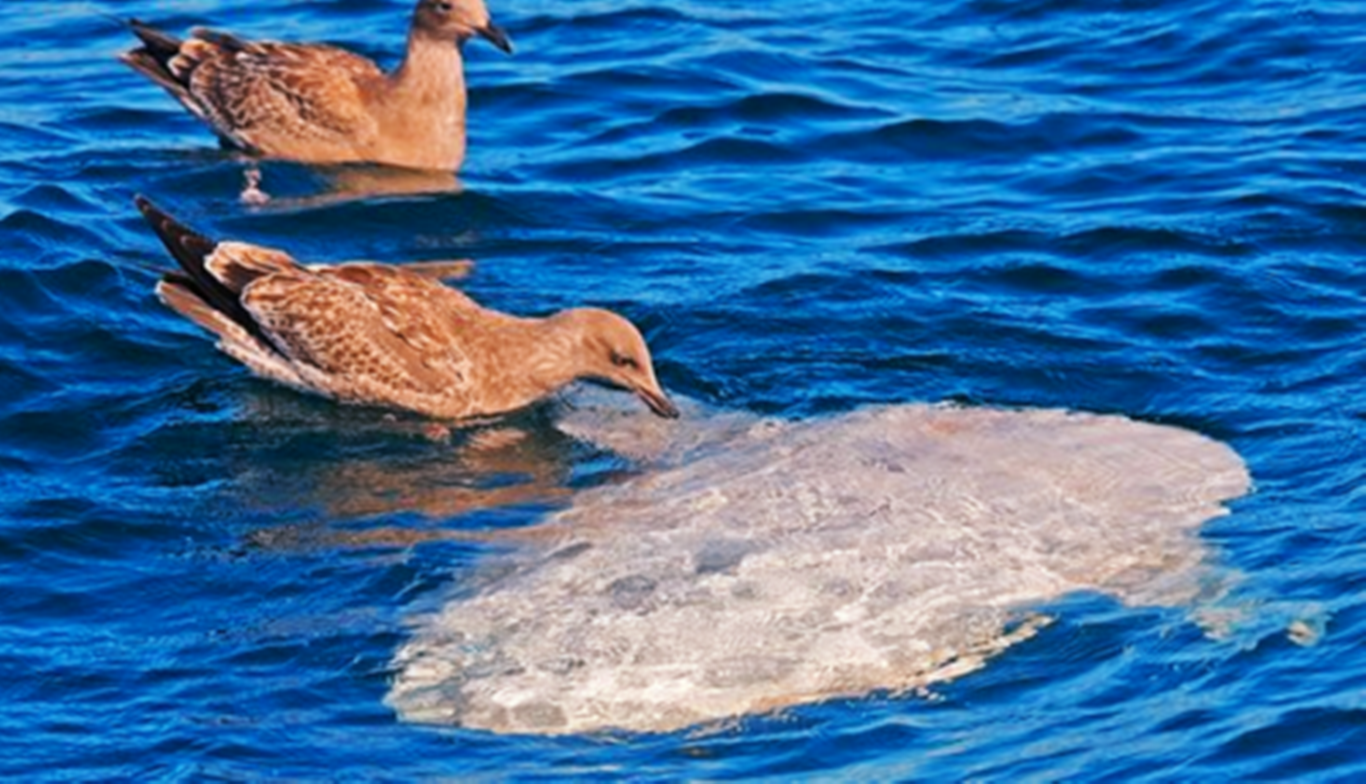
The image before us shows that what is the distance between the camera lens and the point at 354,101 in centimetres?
1477

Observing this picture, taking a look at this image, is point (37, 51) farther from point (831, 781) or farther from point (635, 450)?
point (831, 781)

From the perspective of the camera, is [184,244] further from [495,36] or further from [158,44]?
[158,44]

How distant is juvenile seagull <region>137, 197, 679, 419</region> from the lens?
11.6 m

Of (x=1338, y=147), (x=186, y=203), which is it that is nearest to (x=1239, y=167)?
(x=1338, y=147)

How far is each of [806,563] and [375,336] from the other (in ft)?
8.63

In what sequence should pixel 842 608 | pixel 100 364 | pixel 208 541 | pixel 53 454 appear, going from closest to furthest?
pixel 842 608, pixel 208 541, pixel 53 454, pixel 100 364

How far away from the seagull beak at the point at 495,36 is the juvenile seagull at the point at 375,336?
3.06m

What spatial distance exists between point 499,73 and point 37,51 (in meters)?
2.68

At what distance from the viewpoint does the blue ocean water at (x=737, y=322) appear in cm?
859

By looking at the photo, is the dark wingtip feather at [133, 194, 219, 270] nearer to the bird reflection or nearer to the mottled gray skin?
the mottled gray skin

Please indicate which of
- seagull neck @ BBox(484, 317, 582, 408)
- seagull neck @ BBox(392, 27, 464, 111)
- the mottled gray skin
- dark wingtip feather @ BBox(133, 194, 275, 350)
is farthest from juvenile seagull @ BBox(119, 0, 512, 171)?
the mottled gray skin

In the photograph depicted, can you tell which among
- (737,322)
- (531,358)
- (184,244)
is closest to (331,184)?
(184,244)

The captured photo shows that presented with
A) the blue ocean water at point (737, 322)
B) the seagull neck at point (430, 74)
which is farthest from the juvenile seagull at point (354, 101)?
the blue ocean water at point (737, 322)

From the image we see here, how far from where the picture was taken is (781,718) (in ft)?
28.2
